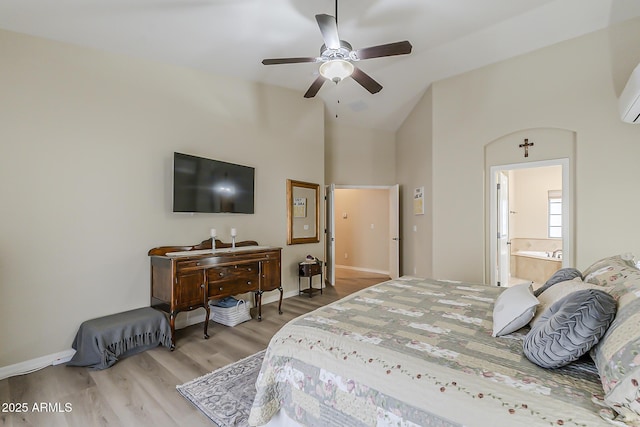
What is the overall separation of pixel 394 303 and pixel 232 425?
128cm

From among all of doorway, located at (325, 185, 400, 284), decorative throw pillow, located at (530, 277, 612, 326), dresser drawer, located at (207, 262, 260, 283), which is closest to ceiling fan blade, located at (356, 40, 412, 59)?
decorative throw pillow, located at (530, 277, 612, 326)

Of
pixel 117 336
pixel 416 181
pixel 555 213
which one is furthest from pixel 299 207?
pixel 555 213

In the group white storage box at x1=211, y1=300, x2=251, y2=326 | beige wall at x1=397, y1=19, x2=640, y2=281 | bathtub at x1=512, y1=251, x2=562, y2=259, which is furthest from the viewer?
bathtub at x1=512, y1=251, x2=562, y2=259

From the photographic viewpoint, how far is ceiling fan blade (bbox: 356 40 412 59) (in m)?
2.31

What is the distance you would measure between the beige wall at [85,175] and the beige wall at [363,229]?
13.1 feet

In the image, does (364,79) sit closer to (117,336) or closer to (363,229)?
(117,336)

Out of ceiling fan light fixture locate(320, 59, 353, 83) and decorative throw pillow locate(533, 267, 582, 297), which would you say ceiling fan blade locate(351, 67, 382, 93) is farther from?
decorative throw pillow locate(533, 267, 582, 297)

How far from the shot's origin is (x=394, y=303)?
80.0 inches

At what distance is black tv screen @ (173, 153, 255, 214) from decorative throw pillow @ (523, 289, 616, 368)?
3.26m

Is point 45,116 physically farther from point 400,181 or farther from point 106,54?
point 400,181

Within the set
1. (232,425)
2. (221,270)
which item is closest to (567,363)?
(232,425)

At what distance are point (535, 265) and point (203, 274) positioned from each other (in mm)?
6257

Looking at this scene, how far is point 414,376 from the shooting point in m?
1.16

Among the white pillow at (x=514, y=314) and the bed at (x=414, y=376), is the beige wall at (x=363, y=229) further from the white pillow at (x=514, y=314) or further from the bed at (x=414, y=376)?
the white pillow at (x=514, y=314)
